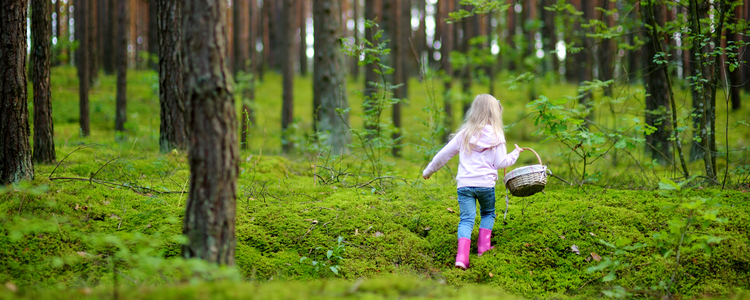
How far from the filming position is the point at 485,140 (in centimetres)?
419

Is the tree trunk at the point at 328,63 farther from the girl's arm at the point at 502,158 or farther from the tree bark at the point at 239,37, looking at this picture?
the tree bark at the point at 239,37

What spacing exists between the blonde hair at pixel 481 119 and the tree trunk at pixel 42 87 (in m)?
5.25

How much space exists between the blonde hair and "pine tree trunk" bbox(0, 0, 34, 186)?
14.5 feet

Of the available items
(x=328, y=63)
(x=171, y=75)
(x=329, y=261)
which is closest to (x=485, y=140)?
(x=329, y=261)

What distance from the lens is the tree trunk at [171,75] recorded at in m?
6.48

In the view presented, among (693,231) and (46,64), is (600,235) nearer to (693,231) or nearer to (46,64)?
(693,231)

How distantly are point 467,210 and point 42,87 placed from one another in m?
5.52

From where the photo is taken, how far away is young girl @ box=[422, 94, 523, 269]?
412 centimetres

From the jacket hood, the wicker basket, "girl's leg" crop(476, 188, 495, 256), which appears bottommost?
"girl's leg" crop(476, 188, 495, 256)

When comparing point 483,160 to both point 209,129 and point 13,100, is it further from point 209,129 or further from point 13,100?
point 13,100

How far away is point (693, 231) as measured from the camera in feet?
13.3

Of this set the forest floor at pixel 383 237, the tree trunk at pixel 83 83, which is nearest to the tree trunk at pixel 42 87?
the forest floor at pixel 383 237

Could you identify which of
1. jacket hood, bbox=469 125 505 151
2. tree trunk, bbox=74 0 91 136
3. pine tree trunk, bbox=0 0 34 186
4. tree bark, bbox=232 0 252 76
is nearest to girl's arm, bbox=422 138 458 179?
jacket hood, bbox=469 125 505 151

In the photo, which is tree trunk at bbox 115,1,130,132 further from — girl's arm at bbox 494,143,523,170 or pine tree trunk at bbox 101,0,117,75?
girl's arm at bbox 494,143,523,170
